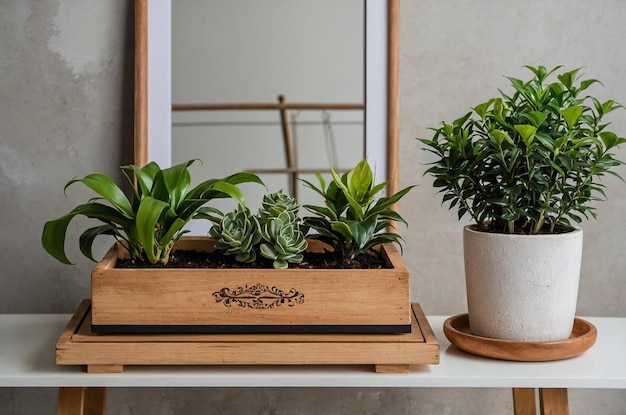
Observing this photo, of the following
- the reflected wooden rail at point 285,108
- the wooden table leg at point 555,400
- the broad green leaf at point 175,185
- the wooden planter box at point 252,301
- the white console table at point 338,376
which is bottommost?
the wooden table leg at point 555,400

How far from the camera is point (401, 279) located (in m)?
1.16

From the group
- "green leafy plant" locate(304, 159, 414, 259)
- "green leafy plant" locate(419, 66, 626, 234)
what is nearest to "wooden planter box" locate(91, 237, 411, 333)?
"green leafy plant" locate(304, 159, 414, 259)

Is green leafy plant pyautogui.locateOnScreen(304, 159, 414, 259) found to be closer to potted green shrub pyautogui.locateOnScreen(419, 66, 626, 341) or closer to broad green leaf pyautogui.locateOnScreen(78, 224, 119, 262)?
potted green shrub pyautogui.locateOnScreen(419, 66, 626, 341)

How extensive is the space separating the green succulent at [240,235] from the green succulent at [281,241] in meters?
0.02

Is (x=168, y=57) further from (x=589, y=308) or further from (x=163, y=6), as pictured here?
(x=589, y=308)

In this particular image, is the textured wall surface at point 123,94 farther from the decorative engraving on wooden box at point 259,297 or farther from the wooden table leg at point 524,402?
the decorative engraving on wooden box at point 259,297

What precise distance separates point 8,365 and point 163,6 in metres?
0.75

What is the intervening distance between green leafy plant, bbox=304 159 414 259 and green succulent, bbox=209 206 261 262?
11 centimetres

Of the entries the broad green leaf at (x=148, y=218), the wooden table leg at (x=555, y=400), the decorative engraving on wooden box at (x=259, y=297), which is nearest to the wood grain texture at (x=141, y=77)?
the broad green leaf at (x=148, y=218)

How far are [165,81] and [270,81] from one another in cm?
21

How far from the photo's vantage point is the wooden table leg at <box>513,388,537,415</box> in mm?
1513

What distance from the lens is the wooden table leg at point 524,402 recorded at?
1513 millimetres

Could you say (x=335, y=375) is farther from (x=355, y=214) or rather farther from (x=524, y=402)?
(x=524, y=402)

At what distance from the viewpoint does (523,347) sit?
47.4 inches
